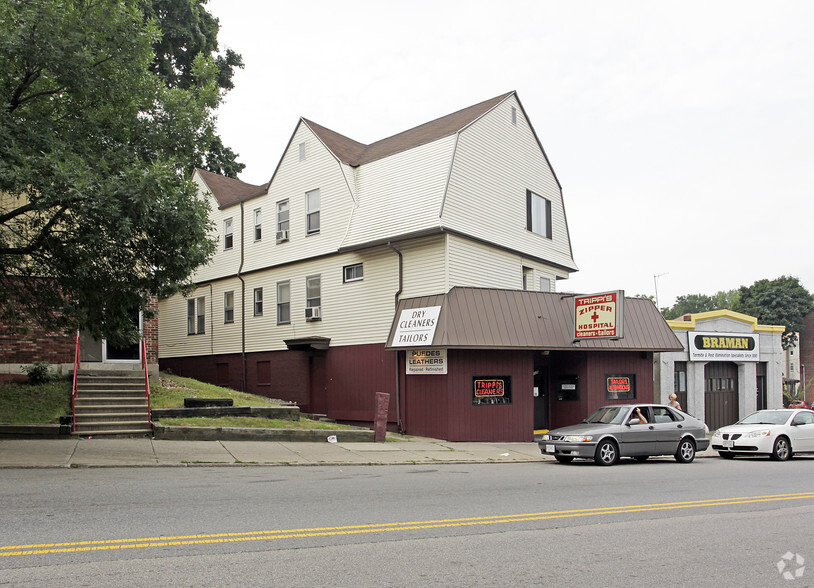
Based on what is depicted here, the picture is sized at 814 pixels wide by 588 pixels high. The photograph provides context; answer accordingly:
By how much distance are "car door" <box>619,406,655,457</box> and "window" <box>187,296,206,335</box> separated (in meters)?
20.0

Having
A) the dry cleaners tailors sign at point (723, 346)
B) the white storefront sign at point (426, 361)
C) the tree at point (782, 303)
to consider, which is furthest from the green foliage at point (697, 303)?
the white storefront sign at point (426, 361)

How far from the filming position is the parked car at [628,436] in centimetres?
1605

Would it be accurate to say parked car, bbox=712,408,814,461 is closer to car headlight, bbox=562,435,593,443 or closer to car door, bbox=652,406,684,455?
car door, bbox=652,406,684,455

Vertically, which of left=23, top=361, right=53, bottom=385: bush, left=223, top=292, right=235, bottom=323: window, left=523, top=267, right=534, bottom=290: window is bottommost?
left=23, top=361, right=53, bottom=385: bush

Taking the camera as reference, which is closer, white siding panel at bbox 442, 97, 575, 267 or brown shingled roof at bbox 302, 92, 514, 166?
white siding panel at bbox 442, 97, 575, 267

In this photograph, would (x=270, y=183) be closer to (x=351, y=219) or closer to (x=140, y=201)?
(x=351, y=219)

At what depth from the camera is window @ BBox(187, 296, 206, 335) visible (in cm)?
3105

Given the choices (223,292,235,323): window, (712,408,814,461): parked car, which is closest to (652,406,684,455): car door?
(712,408,814,461): parked car

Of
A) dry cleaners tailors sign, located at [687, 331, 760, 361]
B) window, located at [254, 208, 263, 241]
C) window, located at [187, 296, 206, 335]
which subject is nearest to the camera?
dry cleaners tailors sign, located at [687, 331, 760, 361]

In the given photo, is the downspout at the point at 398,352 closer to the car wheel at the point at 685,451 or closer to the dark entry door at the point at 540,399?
the dark entry door at the point at 540,399

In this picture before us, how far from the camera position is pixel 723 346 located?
28594 millimetres

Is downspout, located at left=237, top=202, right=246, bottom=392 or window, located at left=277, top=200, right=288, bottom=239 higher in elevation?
window, located at left=277, top=200, right=288, bottom=239

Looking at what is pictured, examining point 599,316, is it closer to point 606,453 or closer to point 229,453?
point 606,453

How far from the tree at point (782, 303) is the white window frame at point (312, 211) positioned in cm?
5620
